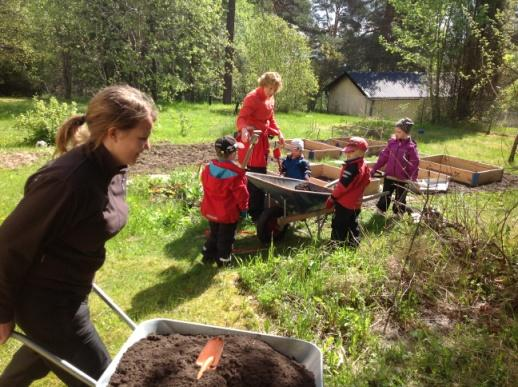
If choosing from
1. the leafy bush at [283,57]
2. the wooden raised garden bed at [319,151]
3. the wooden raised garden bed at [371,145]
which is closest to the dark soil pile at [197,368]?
the wooden raised garden bed at [319,151]

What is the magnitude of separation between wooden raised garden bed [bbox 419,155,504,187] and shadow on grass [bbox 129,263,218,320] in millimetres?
5911

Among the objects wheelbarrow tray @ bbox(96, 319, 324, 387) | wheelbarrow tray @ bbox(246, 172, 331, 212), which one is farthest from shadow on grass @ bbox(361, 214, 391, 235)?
wheelbarrow tray @ bbox(96, 319, 324, 387)

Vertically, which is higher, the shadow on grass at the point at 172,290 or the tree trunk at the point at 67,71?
the tree trunk at the point at 67,71

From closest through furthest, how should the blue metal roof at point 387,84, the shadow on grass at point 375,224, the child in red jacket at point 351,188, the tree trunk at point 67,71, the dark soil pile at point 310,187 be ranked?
the child in red jacket at point 351,188 < the dark soil pile at point 310,187 < the shadow on grass at point 375,224 < the tree trunk at point 67,71 < the blue metal roof at point 387,84

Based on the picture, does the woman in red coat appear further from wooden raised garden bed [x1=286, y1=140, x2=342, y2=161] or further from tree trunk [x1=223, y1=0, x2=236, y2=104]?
tree trunk [x1=223, y1=0, x2=236, y2=104]

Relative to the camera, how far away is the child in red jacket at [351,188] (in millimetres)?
4828

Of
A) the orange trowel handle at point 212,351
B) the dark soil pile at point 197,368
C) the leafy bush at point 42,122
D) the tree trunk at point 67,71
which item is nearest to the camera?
the dark soil pile at point 197,368

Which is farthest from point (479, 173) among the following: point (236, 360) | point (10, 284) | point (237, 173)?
point (10, 284)

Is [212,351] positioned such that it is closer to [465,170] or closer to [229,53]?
[465,170]

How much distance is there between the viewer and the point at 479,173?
8.78 meters

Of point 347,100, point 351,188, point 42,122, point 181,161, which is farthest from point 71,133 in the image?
point 347,100

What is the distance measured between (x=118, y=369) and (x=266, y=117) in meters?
4.42

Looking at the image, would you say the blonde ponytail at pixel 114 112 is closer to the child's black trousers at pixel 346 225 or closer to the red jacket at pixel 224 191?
the red jacket at pixel 224 191

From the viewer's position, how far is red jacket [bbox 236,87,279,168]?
18.8ft
